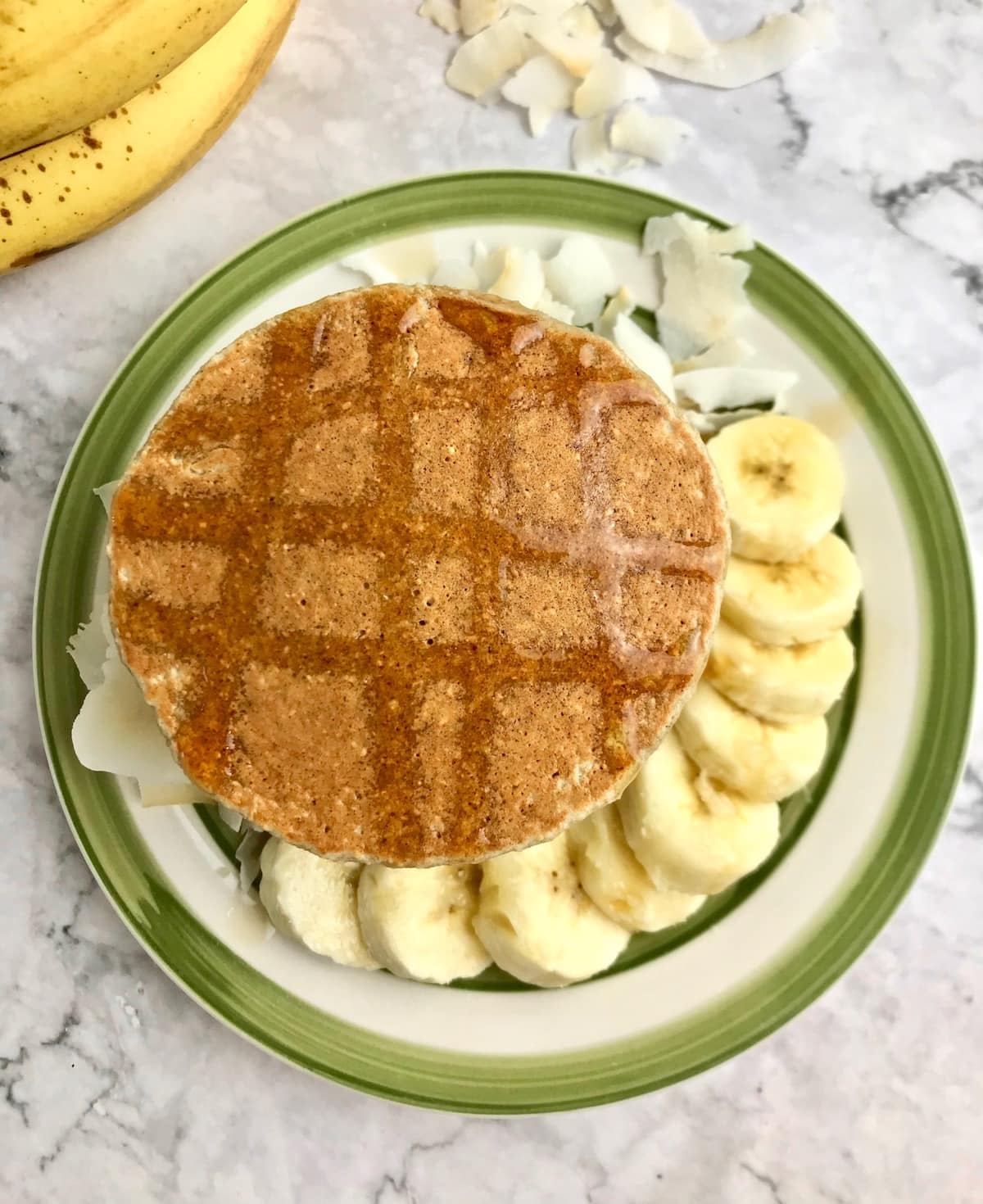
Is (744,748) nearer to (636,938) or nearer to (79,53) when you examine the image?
(636,938)

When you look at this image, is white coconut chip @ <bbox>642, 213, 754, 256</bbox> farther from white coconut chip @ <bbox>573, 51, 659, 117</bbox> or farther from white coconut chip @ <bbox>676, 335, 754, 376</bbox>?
white coconut chip @ <bbox>573, 51, 659, 117</bbox>

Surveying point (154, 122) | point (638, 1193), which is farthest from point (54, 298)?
point (638, 1193)

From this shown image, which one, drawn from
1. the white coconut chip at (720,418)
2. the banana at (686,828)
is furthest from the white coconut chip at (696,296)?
the banana at (686,828)

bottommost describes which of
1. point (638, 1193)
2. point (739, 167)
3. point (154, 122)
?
point (638, 1193)

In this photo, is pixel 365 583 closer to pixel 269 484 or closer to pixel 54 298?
pixel 269 484

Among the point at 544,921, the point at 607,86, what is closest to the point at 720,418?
the point at 607,86

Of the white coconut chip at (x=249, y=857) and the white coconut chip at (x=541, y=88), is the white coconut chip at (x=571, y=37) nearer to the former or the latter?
the white coconut chip at (x=541, y=88)
